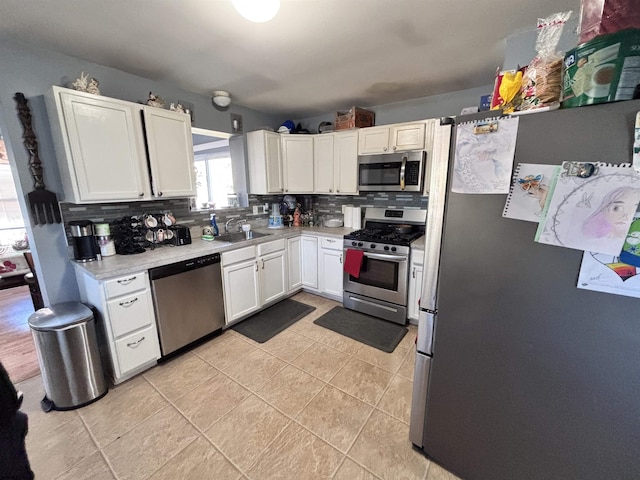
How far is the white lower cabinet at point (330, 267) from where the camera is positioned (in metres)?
3.15

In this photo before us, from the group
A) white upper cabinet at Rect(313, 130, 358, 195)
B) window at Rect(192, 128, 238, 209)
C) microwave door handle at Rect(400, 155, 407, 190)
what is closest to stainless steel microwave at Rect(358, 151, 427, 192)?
microwave door handle at Rect(400, 155, 407, 190)

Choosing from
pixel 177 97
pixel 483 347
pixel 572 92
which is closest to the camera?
pixel 572 92

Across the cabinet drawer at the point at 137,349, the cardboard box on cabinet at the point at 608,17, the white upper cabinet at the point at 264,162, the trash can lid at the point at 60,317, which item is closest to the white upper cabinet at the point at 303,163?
the white upper cabinet at the point at 264,162

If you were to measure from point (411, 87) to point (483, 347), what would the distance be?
8.65ft

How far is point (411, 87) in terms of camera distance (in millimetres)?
2697

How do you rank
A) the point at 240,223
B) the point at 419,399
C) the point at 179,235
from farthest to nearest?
1. the point at 240,223
2. the point at 179,235
3. the point at 419,399

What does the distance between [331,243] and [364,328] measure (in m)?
1.07

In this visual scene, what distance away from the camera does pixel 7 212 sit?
4238mm

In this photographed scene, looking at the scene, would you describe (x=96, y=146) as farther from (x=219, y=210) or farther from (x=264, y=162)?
(x=264, y=162)

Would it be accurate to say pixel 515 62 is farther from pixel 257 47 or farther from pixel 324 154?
pixel 324 154

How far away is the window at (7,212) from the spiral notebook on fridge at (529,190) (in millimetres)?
6530

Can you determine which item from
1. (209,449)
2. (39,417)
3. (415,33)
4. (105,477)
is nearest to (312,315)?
(209,449)

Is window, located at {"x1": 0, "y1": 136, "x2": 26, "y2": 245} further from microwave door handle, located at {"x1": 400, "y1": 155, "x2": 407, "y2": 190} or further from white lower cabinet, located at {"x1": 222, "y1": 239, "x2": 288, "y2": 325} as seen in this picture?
microwave door handle, located at {"x1": 400, "y1": 155, "x2": 407, "y2": 190}

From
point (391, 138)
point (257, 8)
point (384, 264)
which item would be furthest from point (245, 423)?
point (391, 138)
